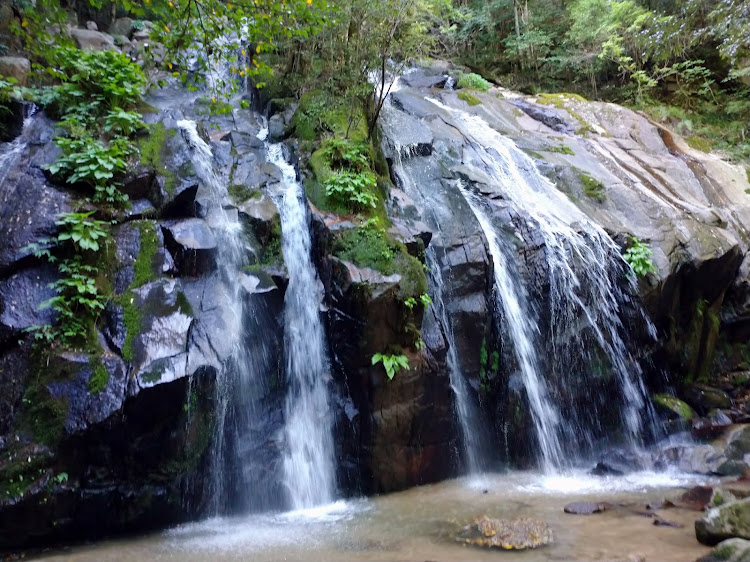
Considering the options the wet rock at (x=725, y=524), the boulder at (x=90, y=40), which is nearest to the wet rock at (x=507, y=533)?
the wet rock at (x=725, y=524)

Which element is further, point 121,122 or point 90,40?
point 90,40

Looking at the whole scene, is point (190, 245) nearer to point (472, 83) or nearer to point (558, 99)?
point (472, 83)

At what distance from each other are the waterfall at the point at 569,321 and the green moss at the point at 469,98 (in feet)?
17.7

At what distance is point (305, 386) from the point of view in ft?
23.0

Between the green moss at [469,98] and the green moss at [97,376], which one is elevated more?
the green moss at [469,98]

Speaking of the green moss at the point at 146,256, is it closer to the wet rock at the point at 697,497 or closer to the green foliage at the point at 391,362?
the green foliage at the point at 391,362

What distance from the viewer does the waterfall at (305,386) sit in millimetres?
6586

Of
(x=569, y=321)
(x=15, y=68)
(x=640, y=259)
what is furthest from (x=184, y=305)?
(x=640, y=259)

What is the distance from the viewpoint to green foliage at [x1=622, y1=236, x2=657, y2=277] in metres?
9.04

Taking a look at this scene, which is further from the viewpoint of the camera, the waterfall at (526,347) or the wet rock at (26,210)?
the waterfall at (526,347)

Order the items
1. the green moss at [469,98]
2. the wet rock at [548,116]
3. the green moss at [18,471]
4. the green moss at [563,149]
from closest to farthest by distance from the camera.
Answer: the green moss at [18,471]
the green moss at [563,149]
the wet rock at [548,116]
the green moss at [469,98]

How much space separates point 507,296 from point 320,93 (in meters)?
5.61

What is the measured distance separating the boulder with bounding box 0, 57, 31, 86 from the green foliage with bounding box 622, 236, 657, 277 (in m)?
11.7

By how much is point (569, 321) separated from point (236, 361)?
5.43m
